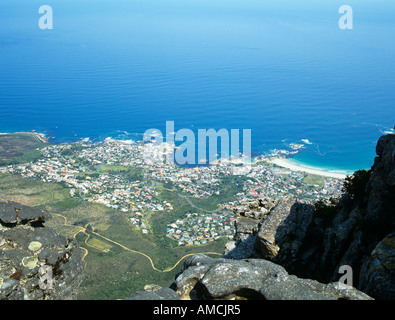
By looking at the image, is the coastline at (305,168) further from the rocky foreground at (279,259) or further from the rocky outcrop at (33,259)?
the rocky outcrop at (33,259)

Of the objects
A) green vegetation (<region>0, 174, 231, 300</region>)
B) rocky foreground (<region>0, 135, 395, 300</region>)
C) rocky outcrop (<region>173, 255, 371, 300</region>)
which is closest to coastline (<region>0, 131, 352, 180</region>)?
green vegetation (<region>0, 174, 231, 300</region>)

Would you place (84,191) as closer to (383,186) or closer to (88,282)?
(88,282)

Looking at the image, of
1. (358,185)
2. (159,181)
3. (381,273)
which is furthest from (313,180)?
(381,273)

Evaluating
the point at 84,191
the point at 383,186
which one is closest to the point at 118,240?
the point at 84,191

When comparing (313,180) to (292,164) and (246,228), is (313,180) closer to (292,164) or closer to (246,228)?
(292,164)

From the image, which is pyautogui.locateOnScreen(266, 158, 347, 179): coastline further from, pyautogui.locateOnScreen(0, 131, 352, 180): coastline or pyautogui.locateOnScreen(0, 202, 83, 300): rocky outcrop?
pyautogui.locateOnScreen(0, 202, 83, 300): rocky outcrop

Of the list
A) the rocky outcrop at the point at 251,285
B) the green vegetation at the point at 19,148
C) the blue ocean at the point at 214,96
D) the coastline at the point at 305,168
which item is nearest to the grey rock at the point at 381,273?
the rocky outcrop at the point at 251,285
